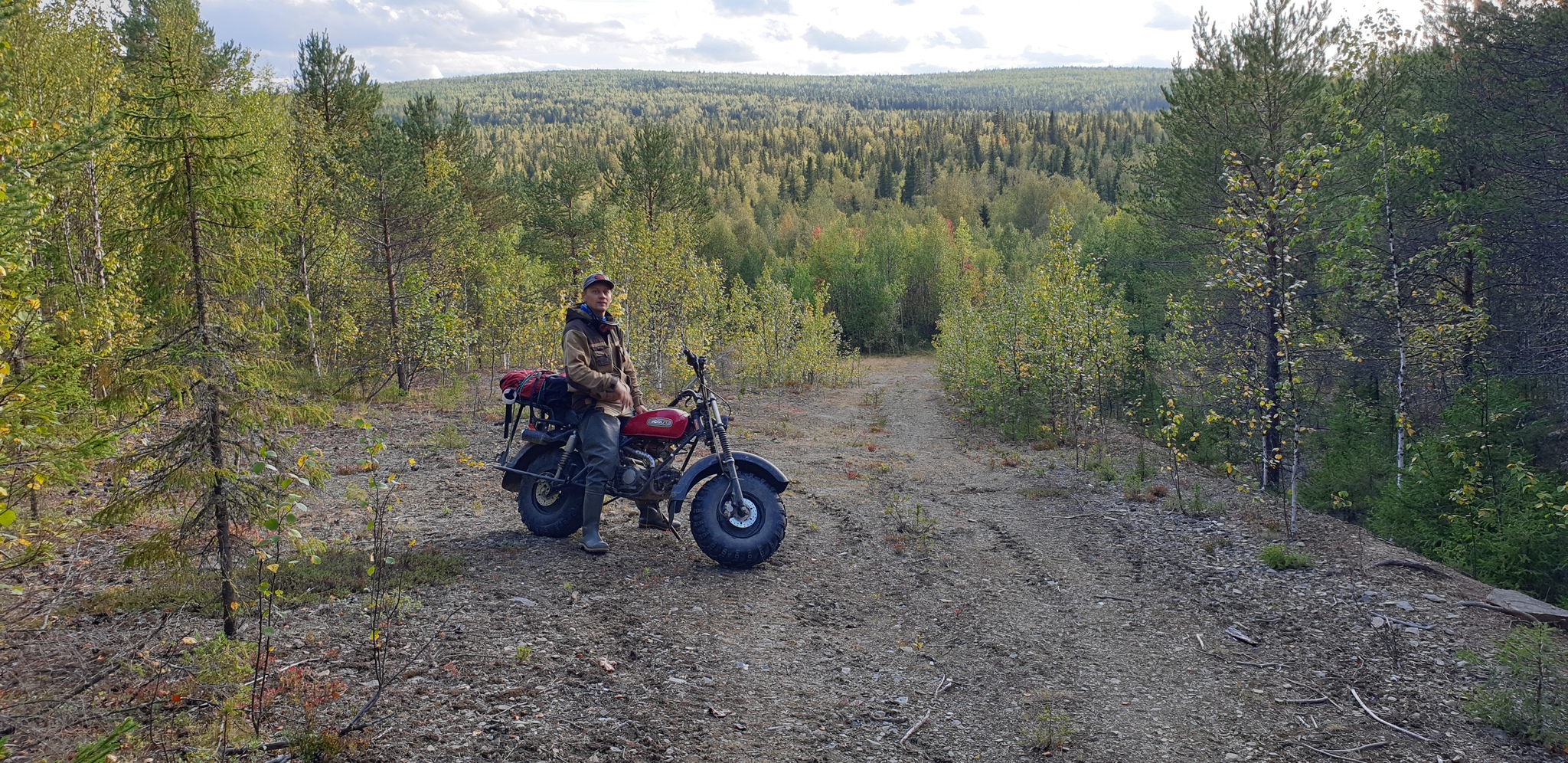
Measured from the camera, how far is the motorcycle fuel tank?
711cm

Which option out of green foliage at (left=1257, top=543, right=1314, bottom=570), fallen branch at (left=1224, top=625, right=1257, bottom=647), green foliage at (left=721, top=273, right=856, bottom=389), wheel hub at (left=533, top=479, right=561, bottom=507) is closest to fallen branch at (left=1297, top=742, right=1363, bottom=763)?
fallen branch at (left=1224, top=625, right=1257, bottom=647)

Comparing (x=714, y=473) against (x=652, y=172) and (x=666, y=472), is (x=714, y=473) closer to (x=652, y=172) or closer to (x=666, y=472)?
(x=666, y=472)

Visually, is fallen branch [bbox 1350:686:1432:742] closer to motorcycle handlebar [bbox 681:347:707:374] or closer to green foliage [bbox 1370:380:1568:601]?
green foliage [bbox 1370:380:1568:601]

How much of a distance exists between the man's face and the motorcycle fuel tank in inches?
40.4

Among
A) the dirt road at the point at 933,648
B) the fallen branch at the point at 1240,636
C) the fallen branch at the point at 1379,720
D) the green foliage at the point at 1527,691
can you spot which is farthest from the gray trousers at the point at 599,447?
the green foliage at the point at 1527,691

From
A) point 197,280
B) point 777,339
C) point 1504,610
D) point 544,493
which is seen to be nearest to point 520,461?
point 544,493

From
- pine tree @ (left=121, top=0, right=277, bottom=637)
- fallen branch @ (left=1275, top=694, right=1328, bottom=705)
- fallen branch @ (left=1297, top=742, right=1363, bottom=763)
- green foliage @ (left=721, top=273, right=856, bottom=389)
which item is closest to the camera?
pine tree @ (left=121, top=0, right=277, bottom=637)

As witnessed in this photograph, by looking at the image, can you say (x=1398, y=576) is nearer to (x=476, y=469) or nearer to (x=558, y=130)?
(x=476, y=469)

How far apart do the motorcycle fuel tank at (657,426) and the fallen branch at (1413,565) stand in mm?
6560

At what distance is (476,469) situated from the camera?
1071 centimetres

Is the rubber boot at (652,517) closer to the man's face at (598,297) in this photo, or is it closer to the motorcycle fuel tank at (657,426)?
the motorcycle fuel tank at (657,426)

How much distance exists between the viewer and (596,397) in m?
6.89

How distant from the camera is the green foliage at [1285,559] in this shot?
7512mm

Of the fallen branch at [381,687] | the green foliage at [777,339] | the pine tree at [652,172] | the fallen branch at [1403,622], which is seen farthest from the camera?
the pine tree at [652,172]
